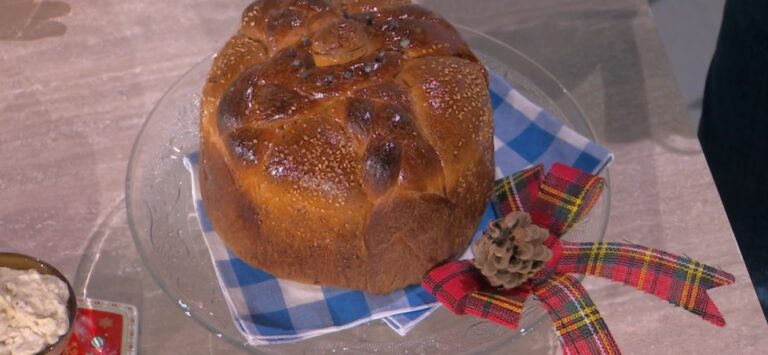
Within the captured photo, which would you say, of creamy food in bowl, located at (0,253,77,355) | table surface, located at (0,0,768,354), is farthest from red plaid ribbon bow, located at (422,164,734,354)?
creamy food in bowl, located at (0,253,77,355)

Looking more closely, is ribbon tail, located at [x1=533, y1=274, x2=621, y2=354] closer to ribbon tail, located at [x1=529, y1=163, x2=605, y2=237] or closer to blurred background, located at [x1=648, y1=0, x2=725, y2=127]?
ribbon tail, located at [x1=529, y1=163, x2=605, y2=237]

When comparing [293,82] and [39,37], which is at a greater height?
[293,82]

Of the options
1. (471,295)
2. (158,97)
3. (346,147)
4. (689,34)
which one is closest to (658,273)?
(471,295)

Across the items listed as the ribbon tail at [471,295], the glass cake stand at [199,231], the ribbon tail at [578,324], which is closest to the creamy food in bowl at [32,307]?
the glass cake stand at [199,231]

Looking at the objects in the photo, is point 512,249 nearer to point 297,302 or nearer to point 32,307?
point 297,302

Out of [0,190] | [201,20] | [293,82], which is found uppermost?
[293,82]

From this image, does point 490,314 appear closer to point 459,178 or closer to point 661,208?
point 459,178

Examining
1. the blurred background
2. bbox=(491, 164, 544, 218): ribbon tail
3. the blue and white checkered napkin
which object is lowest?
the blurred background

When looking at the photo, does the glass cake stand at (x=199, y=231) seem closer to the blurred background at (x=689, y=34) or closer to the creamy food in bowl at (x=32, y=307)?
the creamy food in bowl at (x=32, y=307)

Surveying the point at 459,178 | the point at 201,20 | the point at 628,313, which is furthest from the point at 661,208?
the point at 201,20
